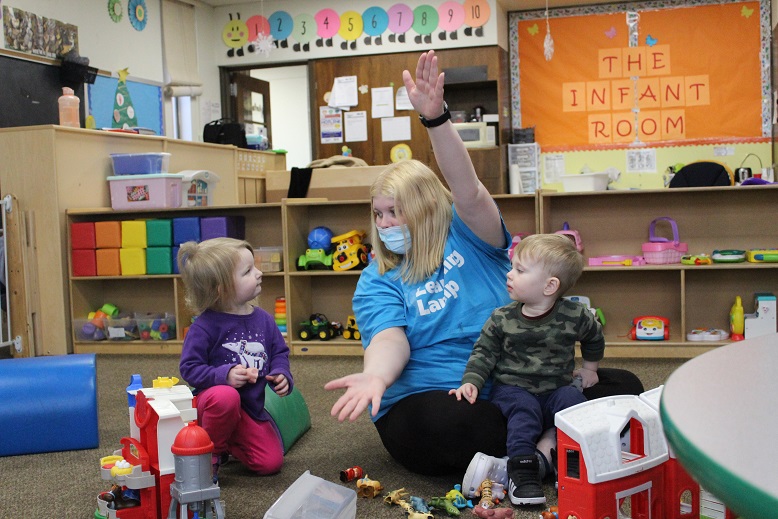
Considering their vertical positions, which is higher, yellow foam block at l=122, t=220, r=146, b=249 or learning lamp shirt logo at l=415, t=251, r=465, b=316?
yellow foam block at l=122, t=220, r=146, b=249

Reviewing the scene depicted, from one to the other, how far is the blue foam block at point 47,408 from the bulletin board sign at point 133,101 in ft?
13.1

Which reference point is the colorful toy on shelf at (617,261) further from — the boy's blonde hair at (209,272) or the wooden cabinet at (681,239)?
the boy's blonde hair at (209,272)

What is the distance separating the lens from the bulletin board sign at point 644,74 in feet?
23.2

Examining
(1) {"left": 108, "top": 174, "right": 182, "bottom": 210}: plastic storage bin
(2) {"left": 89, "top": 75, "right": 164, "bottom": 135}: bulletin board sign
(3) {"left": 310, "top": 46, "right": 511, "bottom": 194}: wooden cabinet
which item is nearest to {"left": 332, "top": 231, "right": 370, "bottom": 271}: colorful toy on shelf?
(1) {"left": 108, "top": 174, "right": 182, "bottom": 210}: plastic storage bin

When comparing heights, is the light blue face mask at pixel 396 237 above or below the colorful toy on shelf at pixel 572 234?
above

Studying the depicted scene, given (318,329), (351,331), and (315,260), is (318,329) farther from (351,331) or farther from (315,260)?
(315,260)

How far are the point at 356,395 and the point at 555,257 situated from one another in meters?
0.75

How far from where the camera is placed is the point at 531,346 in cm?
212

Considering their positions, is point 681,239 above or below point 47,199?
below

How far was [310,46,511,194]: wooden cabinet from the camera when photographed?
23.5 ft

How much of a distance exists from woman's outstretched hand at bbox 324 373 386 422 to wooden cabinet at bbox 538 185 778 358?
100 inches

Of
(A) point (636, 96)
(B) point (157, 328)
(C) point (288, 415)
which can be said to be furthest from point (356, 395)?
A: (A) point (636, 96)

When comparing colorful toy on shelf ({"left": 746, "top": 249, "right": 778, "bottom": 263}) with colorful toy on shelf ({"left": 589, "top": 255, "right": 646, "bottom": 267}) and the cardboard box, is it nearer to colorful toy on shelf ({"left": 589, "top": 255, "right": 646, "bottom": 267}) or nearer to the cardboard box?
colorful toy on shelf ({"left": 589, "top": 255, "right": 646, "bottom": 267})

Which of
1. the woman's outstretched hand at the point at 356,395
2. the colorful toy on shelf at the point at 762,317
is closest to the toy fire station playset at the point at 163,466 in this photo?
the woman's outstretched hand at the point at 356,395
